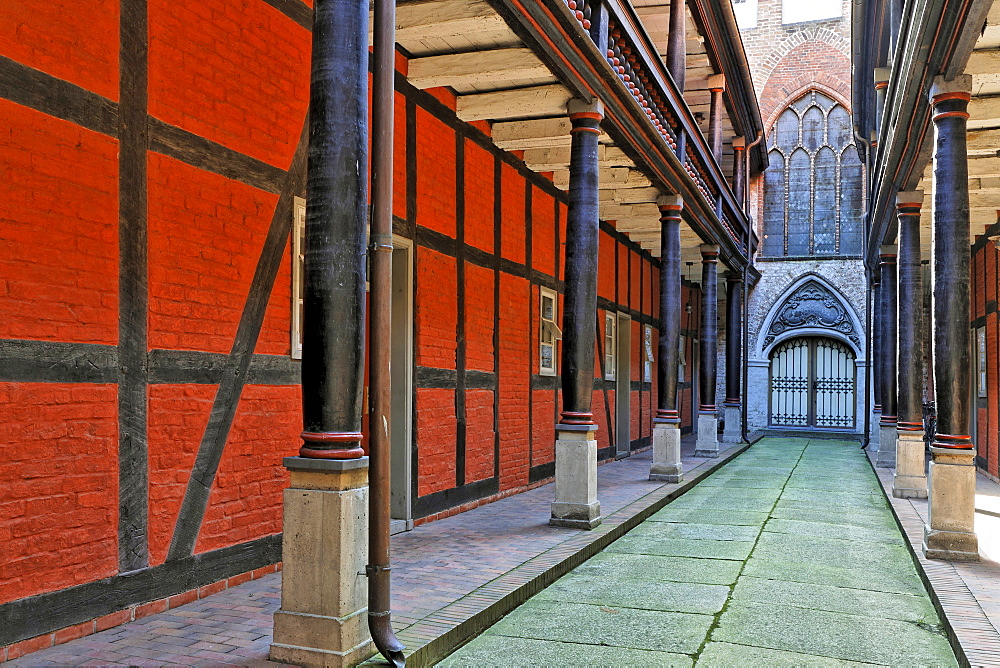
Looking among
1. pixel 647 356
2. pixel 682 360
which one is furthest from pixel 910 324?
pixel 682 360

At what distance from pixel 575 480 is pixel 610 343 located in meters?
7.72

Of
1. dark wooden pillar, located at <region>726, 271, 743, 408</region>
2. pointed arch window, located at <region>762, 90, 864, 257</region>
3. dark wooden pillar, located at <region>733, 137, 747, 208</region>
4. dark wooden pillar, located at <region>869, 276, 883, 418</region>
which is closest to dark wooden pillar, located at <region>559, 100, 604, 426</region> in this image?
dark wooden pillar, located at <region>869, 276, 883, 418</region>

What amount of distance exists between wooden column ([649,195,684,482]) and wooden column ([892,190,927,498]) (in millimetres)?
2752

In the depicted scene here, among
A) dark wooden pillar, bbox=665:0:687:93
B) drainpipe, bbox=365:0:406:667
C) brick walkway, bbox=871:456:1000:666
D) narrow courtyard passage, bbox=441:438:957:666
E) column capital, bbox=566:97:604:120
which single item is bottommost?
narrow courtyard passage, bbox=441:438:957:666

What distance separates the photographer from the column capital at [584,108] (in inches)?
316

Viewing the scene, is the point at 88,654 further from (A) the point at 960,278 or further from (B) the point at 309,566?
(A) the point at 960,278

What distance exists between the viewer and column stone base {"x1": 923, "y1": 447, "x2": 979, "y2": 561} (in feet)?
23.0

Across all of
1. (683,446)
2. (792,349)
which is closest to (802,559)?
(683,446)

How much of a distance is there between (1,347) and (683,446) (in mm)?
16240

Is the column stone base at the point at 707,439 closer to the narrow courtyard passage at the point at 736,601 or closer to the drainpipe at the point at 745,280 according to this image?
the drainpipe at the point at 745,280

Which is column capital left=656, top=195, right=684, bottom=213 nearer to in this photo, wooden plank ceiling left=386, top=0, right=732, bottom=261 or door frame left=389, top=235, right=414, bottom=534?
wooden plank ceiling left=386, top=0, right=732, bottom=261

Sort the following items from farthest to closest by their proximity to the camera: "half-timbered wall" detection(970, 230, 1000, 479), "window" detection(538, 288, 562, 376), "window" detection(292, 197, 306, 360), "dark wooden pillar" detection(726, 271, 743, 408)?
"dark wooden pillar" detection(726, 271, 743, 408) < "half-timbered wall" detection(970, 230, 1000, 479) < "window" detection(538, 288, 562, 376) < "window" detection(292, 197, 306, 360)

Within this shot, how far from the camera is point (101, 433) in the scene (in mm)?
4535

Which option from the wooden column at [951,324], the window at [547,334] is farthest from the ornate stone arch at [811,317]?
the wooden column at [951,324]
